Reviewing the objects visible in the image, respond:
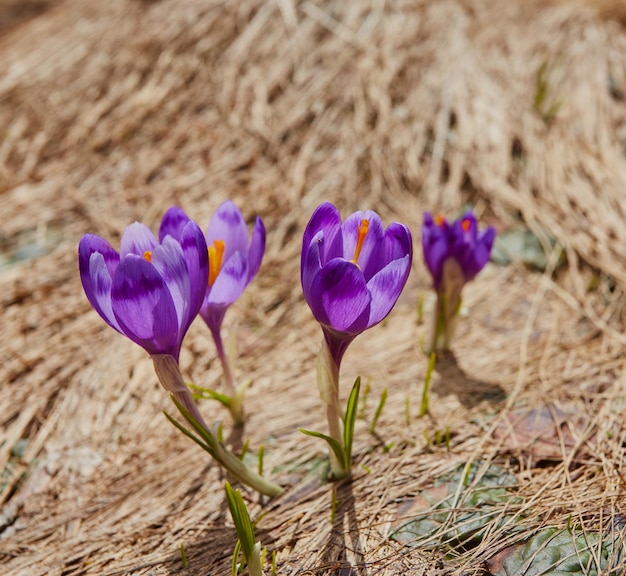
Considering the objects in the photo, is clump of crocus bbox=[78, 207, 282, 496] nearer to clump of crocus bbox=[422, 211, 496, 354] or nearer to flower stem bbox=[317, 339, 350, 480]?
flower stem bbox=[317, 339, 350, 480]

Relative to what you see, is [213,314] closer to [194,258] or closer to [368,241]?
[194,258]

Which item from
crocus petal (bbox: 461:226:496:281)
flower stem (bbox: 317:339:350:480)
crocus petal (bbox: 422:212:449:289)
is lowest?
flower stem (bbox: 317:339:350:480)

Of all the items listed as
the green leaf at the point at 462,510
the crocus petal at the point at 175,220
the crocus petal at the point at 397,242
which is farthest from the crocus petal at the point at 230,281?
the green leaf at the point at 462,510

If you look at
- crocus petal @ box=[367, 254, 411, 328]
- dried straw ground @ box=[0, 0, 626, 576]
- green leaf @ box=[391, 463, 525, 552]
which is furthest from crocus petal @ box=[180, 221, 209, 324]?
green leaf @ box=[391, 463, 525, 552]

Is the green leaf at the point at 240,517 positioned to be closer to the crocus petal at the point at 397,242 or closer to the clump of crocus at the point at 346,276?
the clump of crocus at the point at 346,276

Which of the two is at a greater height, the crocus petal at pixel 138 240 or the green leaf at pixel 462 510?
the crocus petal at pixel 138 240

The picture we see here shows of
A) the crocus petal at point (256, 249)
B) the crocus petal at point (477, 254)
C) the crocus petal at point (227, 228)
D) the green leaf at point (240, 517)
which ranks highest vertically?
the crocus petal at point (227, 228)

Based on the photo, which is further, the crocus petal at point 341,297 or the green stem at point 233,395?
the green stem at point 233,395
